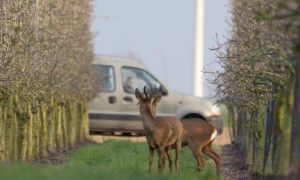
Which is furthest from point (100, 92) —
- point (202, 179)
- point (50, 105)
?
point (202, 179)

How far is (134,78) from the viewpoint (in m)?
33.9

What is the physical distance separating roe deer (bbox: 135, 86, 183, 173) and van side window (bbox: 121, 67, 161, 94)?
15.1 metres

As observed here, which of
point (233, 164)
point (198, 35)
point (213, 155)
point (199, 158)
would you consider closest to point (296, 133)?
point (199, 158)

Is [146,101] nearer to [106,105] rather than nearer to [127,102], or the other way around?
[127,102]

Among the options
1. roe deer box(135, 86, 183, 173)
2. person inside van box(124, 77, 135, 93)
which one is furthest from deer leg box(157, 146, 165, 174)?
person inside van box(124, 77, 135, 93)

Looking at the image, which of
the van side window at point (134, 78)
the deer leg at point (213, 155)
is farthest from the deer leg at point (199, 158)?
the van side window at point (134, 78)

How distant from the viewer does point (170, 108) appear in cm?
3344

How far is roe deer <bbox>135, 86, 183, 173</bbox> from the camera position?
1806cm

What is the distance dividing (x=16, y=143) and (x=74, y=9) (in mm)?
8763

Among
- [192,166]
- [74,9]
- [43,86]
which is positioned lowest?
[192,166]

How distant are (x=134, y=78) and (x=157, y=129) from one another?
1585cm

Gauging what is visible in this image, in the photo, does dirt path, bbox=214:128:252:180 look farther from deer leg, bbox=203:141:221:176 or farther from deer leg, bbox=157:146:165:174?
deer leg, bbox=157:146:165:174

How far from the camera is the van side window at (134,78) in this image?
1331 inches

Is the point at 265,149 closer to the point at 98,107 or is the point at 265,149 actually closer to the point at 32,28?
the point at 32,28
